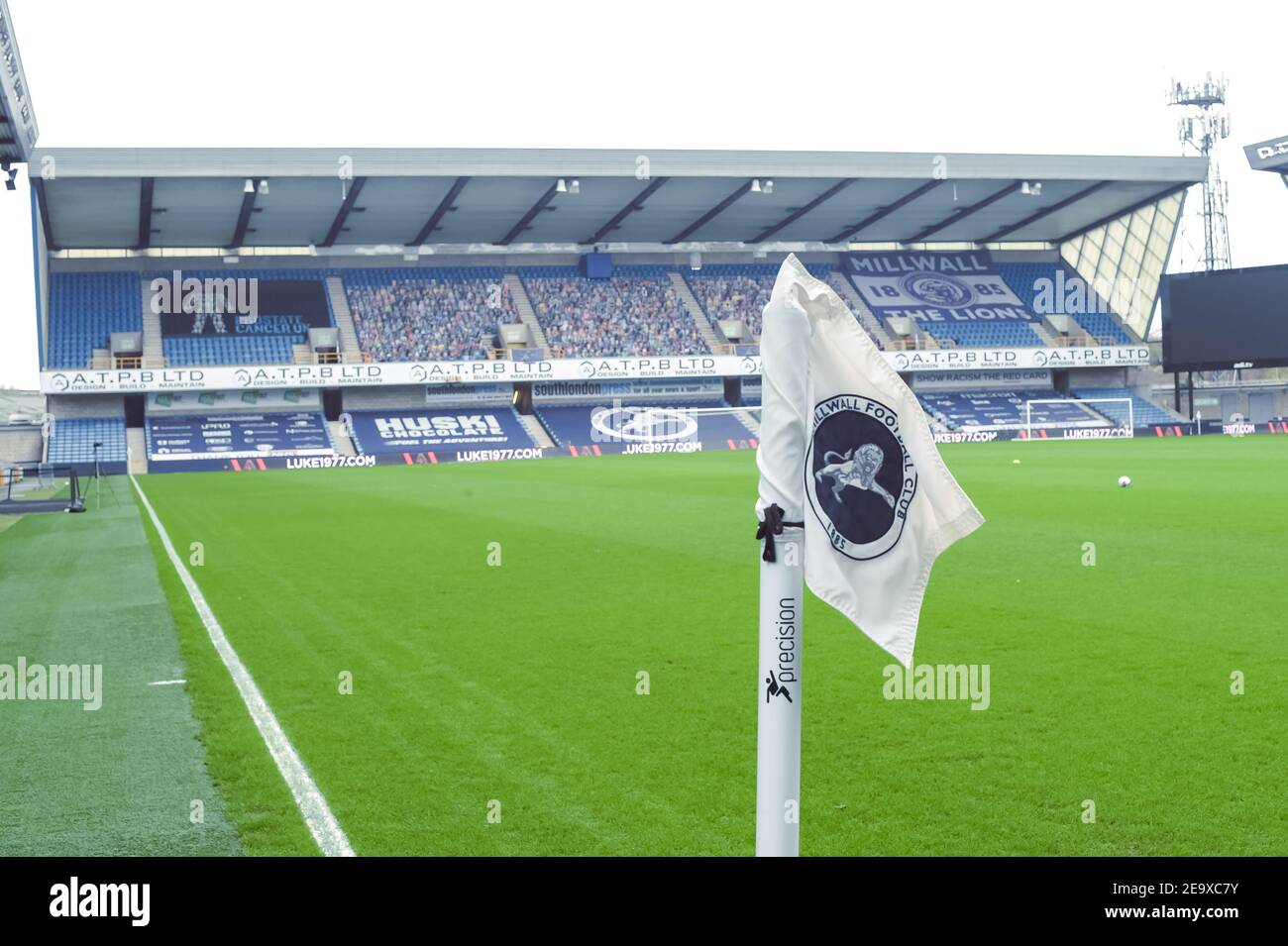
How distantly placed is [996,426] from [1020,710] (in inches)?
2313

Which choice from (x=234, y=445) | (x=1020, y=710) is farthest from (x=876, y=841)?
(x=234, y=445)

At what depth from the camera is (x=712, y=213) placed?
64250mm

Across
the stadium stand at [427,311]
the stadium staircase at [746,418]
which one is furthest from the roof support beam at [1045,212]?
the stadium stand at [427,311]

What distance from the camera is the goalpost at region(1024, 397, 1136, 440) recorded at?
2495 inches

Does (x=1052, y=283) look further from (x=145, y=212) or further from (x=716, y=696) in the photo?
(x=716, y=696)

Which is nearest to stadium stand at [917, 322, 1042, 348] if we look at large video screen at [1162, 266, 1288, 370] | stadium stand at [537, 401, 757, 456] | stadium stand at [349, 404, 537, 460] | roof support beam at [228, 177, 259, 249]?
stadium stand at [537, 401, 757, 456]

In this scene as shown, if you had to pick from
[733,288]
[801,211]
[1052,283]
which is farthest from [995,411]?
[733,288]

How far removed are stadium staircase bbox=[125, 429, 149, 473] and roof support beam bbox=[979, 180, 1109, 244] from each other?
44.7 meters

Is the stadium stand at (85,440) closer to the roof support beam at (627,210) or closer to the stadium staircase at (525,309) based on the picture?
the stadium staircase at (525,309)

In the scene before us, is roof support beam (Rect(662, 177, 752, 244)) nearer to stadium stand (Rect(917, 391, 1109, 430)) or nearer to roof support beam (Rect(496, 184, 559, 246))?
roof support beam (Rect(496, 184, 559, 246))

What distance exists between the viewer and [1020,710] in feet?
25.7

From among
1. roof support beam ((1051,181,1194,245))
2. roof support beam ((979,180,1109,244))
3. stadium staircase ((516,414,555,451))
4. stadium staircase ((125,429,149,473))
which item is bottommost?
stadium staircase ((125,429,149,473))

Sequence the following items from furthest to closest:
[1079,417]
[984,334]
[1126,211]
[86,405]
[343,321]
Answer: [984,334] → [1126,211] → [1079,417] → [343,321] → [86,405]

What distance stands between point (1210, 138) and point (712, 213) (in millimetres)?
33246
